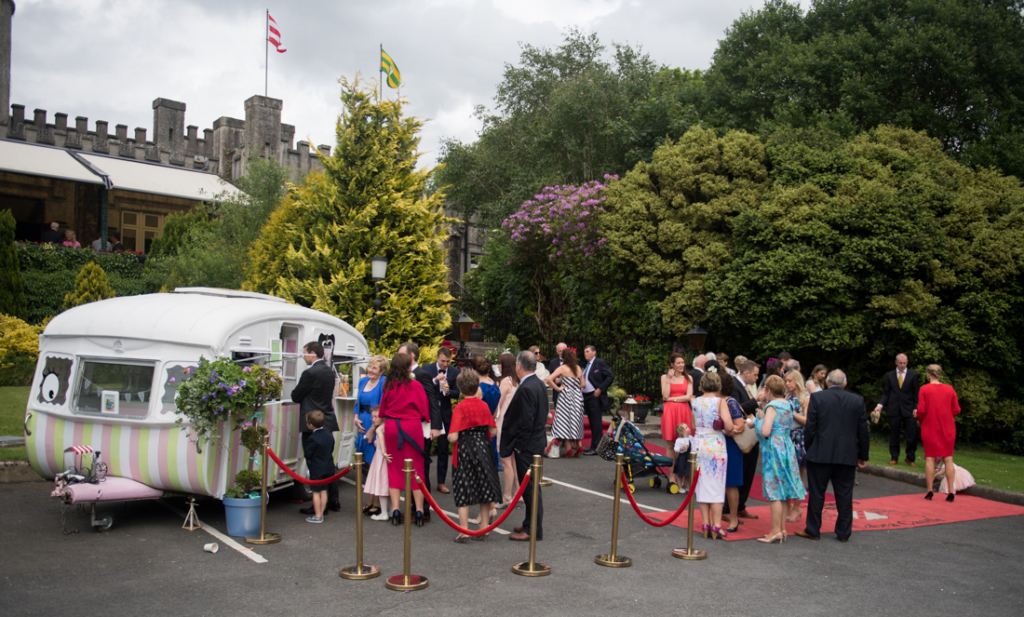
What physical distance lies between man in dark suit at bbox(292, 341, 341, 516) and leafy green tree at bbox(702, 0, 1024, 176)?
16.4m

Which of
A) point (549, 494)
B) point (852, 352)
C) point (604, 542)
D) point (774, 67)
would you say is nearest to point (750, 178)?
point (852, 352)

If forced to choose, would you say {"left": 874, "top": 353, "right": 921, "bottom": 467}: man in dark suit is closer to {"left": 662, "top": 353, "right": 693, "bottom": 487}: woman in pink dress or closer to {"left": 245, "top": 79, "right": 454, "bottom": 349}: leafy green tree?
{"left": 662, "top": 353, "right": 693, "bottom": 487}: woman in pink dress

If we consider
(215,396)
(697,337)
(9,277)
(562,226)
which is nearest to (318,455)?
(215,396)

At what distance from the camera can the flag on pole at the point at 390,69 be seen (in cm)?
3155

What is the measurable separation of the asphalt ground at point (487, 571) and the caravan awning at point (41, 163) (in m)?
22.9

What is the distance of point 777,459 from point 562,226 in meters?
14.5

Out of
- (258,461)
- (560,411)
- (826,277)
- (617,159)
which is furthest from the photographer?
(617,159)

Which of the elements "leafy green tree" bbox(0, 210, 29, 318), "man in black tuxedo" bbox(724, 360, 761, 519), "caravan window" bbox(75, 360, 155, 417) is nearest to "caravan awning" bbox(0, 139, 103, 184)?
"leafy green tree" bbox(0, 210, 29, 318)

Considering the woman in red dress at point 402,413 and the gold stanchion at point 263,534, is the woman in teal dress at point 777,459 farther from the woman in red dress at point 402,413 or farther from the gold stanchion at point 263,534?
the gold stanchion at point 263,534

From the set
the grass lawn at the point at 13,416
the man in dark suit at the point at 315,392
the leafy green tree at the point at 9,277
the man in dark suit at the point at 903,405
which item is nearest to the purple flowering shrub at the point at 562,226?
the man in dark suit at the point at 903,405

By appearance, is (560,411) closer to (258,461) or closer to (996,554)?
(258,461)

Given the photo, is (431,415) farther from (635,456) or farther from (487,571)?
(635,456)

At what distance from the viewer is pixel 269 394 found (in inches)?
288

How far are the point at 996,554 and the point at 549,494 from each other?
4881mm
